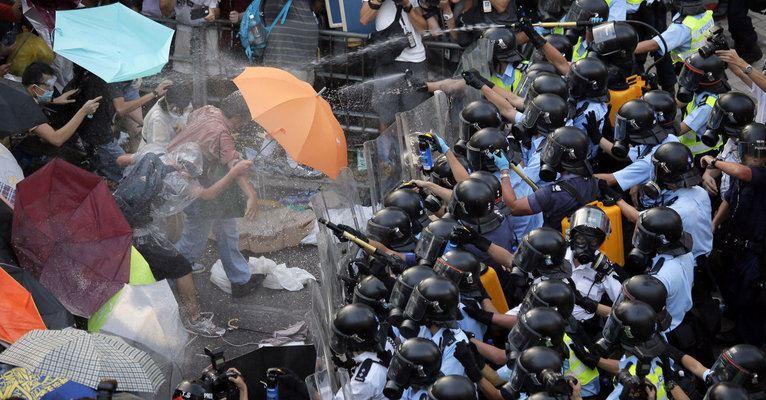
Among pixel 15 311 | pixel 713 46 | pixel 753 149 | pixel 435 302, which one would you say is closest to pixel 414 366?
pixel 435 302

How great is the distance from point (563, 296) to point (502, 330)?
82cm

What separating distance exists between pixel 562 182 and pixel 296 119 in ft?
6.96

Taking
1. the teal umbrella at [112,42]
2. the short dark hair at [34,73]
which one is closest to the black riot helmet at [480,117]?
the teal umbrella at [112,42]

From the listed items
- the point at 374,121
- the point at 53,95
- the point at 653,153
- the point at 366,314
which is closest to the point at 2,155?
the point at 53,95

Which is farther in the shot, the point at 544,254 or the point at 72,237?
the point at 72,237

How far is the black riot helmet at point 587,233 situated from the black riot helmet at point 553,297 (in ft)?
1.52

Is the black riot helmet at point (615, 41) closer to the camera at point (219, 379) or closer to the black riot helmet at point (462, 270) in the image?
the black riot helmet at point (462, 270)

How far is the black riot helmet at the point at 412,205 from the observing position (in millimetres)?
6121

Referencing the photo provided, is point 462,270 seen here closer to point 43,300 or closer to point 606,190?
point 606,190

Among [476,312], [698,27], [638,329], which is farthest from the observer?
[698,27]

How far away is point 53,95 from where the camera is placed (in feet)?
27.6

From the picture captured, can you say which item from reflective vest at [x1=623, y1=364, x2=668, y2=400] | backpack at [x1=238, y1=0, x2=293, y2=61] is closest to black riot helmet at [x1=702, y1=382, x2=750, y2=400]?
reflective vest at [x1=623, y1=364, x2=668, y2=400]

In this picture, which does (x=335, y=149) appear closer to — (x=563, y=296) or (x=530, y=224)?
(x=530, y=224)

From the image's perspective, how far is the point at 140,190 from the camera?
265 inches
